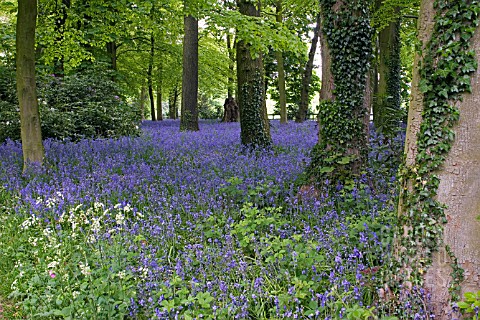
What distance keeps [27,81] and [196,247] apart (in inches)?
223

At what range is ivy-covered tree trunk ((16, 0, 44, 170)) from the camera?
7535mm

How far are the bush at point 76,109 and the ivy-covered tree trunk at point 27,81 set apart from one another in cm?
437

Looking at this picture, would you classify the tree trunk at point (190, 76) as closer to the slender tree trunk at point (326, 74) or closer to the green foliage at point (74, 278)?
the slender tree trunk at point (326, 74)

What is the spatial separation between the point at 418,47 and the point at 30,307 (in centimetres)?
393

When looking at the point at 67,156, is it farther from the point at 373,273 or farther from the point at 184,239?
the point at 373,273

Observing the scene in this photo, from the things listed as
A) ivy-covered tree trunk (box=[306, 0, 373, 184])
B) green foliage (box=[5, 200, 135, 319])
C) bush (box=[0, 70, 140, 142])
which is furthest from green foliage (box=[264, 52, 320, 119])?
green foliage (box=[5, 200, 135, 319])

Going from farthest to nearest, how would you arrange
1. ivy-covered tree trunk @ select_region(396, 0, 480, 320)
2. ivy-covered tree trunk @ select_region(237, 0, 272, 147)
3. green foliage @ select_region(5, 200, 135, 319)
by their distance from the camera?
ivy-covered tree trunk @ select_region(237, 0, 272, 147) → green foliage @ select_region(5, 200, 135, 319) → ivy-covered tree trunk @ select_region(396, 0, 480, 320)

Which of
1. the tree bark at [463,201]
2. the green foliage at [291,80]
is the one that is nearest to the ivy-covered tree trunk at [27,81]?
the tree bark at [463,201]

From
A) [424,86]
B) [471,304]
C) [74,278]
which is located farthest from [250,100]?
[471,304]

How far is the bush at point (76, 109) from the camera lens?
12.3 metres

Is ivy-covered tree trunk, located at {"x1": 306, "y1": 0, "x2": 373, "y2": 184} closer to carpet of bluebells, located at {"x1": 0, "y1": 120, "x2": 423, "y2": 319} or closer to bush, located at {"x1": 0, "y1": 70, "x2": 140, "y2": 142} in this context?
carpet of bluebells, located at {"x1": 0, "y1": 120, "x2": 423, "y2": 319}

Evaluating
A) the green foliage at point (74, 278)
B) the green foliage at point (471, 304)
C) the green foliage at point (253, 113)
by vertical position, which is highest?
the green foliage at point (253, 113)

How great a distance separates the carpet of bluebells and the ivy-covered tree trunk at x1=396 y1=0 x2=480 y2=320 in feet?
1.32

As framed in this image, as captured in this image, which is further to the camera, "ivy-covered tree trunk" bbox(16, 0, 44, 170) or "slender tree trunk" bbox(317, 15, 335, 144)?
"ivy-covered tree trunk" bbox(16, 0, 44, 170)
